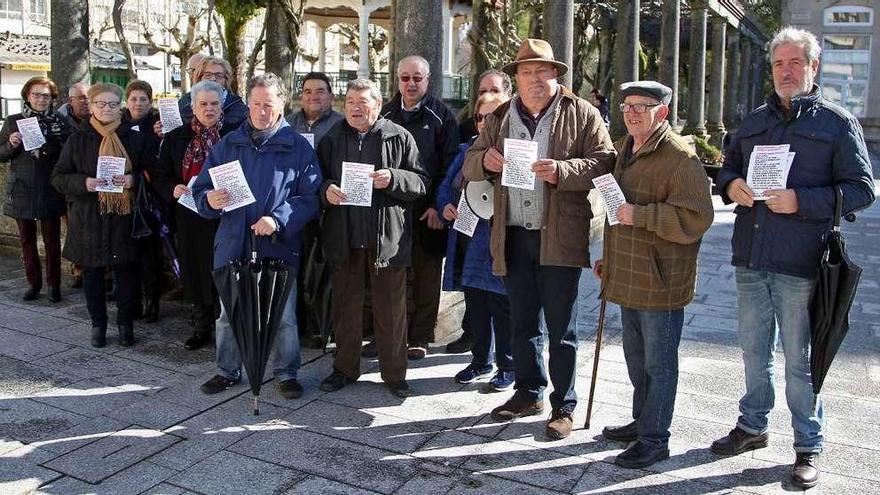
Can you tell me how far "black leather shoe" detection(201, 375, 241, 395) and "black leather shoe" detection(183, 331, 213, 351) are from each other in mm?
837

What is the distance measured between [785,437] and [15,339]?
5102 millimetres

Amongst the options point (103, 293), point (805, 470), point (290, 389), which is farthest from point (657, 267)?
point (103, 293)

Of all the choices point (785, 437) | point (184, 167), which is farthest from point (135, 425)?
point (785, 437)

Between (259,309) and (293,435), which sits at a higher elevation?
(259,309)

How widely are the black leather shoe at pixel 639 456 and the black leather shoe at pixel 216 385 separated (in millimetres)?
2379

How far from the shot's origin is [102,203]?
A: 6.05 metres

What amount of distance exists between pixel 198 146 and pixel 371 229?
1.49 metres

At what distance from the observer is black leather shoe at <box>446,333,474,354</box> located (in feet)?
20.4

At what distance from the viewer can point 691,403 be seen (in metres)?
5.24

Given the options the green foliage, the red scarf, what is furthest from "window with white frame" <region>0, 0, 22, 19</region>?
the red scarf

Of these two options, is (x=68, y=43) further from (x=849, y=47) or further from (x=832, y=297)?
(x=849, y=47)

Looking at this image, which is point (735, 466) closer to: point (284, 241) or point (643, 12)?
point (284, 241)

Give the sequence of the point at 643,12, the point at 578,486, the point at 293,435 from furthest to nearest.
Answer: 1. the point at 643,12
2. the point at 293,435
3. the point at 578,486

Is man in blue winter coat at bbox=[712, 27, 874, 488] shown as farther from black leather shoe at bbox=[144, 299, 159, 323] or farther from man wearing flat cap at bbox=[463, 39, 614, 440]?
black leather shoe at bbox=[144, 299, 159, 323]
